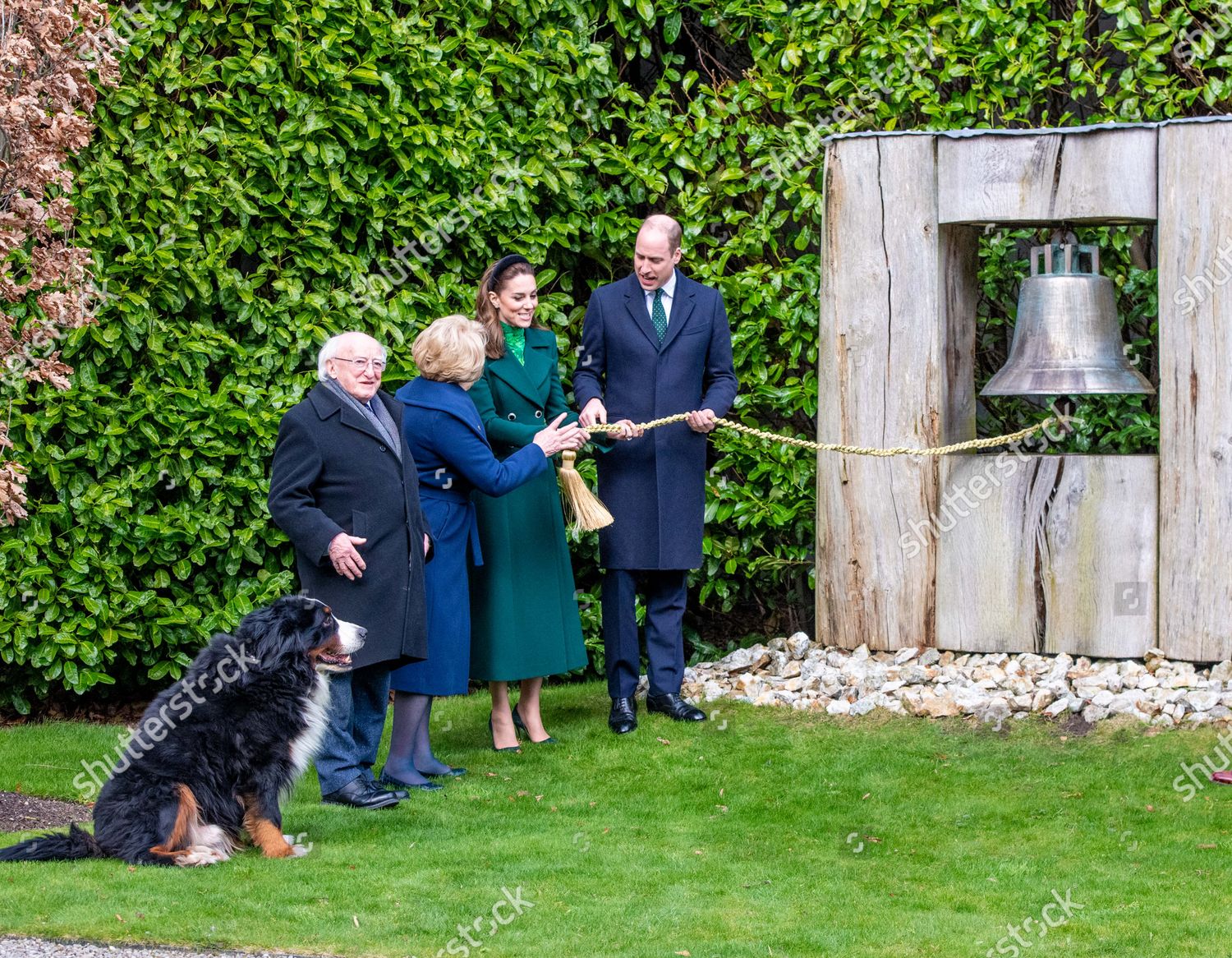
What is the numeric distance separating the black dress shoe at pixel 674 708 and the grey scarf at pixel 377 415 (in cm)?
190

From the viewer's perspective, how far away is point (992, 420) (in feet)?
25.8

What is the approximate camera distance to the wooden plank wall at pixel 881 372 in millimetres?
6656

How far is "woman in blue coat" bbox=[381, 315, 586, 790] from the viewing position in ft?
18.6

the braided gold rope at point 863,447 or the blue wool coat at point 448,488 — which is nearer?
the blue wool coat at point 448,488

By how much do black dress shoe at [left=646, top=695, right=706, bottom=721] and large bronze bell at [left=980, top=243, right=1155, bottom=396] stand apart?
183 centimetres

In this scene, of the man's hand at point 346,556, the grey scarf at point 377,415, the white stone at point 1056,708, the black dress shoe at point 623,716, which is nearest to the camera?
the man's hand at point 346,556


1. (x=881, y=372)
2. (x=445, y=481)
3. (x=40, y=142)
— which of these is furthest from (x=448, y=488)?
(x=881, y=372)

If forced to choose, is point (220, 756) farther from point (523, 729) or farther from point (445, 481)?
point (523, 729)

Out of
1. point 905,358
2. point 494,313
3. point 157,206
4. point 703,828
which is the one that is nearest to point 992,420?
point 905,358

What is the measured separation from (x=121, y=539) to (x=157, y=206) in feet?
4.93

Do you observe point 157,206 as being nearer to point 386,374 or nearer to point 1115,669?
point 386,374

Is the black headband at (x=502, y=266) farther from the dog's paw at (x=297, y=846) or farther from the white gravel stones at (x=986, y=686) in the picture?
the dog's paw at (x=297, y=846)

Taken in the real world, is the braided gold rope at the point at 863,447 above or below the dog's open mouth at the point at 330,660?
above

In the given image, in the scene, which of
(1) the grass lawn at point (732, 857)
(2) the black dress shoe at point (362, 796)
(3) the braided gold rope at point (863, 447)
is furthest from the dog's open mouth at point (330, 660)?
(3) the braided gold rope at point (863, 447)
